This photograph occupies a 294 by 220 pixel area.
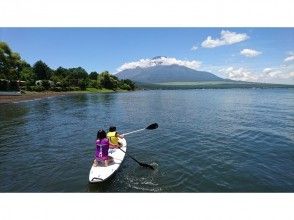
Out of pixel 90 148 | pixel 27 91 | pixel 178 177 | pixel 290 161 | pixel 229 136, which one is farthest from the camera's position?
pixel 27 91

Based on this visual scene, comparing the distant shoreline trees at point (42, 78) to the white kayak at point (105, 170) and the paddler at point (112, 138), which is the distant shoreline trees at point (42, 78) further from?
the white kayak at point (105, 170)

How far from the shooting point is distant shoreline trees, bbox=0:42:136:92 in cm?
7425

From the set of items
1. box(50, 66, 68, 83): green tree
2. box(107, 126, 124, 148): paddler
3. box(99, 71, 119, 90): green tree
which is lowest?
box(99, 71, 119, 90): green tree

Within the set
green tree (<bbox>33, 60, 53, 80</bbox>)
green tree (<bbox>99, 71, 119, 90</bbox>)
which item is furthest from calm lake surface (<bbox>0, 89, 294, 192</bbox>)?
green tree (<bbox>99, 71, 119, 90</bbox>)

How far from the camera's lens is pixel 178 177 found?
16375mm

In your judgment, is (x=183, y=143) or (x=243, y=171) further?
(x=183, y=143)

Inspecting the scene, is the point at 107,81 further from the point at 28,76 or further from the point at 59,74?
the point at 28,76

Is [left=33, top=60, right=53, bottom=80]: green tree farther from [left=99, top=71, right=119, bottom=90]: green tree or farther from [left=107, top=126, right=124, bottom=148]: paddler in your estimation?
[left=107, top=126, right=124, bottom=148]: paddler

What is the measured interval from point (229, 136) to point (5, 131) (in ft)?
70.1

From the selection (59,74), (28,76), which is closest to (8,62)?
(28,76)

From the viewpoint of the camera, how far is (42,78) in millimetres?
111000
